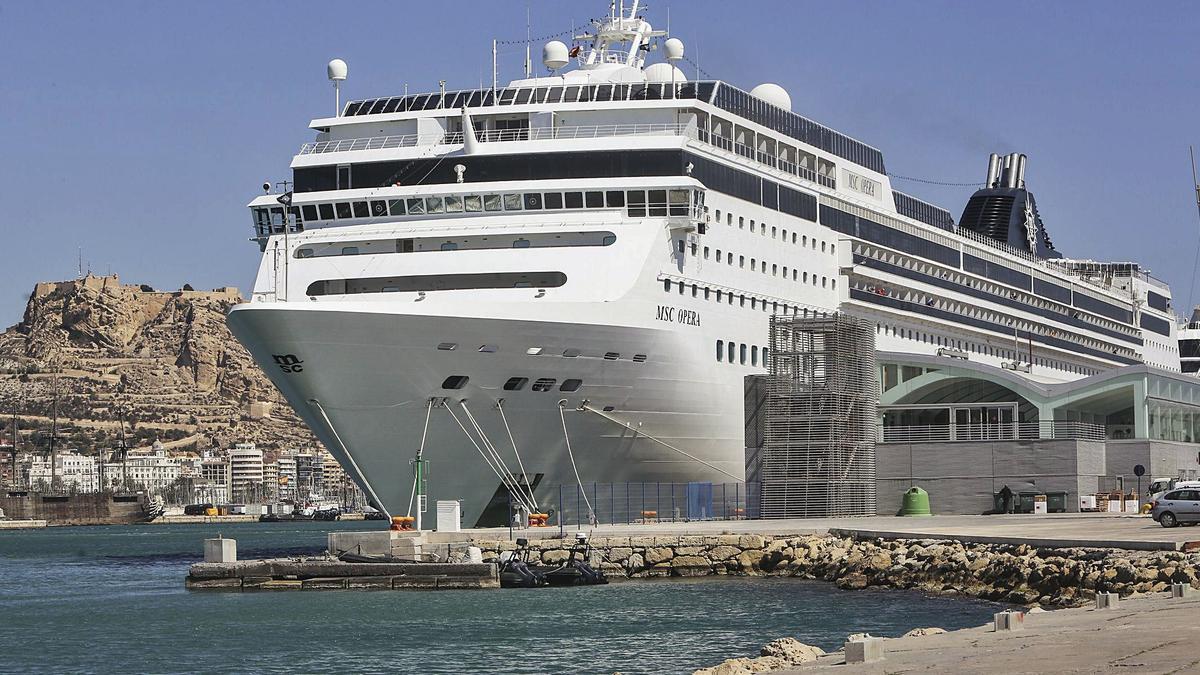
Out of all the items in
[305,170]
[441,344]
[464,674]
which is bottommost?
[464,674]

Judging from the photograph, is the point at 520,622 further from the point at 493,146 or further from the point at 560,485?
the point at 493,146

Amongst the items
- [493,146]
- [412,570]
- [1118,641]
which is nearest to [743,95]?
[493,146]

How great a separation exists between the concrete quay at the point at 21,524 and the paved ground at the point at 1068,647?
152 m

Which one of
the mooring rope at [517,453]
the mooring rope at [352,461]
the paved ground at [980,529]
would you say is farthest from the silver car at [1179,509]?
the mooring rope at [352,461]

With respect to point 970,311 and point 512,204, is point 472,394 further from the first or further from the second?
point 970,311

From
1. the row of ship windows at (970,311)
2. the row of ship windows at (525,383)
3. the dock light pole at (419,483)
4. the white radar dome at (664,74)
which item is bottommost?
the dock light pole at (419,483)

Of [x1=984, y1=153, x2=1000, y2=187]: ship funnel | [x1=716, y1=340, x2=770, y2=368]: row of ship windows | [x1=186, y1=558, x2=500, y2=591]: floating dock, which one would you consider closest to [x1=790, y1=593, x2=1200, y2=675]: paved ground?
[x1=186, y1=558, x2=500, y2=591]: floating dock

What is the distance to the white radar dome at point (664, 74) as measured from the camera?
159ft

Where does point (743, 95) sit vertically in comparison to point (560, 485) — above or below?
above

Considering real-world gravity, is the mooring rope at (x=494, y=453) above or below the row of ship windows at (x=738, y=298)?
below

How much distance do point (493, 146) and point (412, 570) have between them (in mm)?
12759

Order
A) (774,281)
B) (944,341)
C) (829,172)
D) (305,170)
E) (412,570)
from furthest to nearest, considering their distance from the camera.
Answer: (944,341) < (829,172) < (774,281) < (305,170) < (412,570)

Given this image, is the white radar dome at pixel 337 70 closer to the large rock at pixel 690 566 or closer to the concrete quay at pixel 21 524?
the large rock at pixel 690 566

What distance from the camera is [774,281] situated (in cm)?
4828
